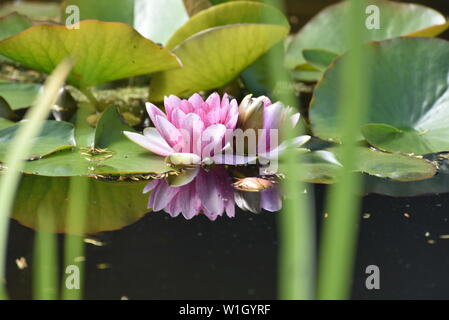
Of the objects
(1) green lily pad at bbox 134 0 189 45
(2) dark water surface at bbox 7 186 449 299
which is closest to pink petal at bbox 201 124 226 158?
(2) dark water surface at bbox 7 186 449 299

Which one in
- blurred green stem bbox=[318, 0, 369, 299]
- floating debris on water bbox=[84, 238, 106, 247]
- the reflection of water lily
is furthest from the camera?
the reflection of water lily

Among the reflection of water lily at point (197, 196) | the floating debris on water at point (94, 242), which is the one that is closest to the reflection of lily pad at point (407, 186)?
the reflection of water lily at point (197, 196)

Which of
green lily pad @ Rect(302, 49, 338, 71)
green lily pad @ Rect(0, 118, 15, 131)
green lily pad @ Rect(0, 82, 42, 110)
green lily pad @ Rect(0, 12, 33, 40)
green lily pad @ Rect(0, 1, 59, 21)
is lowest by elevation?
green lily pad @ Rect(0, 118, 15, 131)

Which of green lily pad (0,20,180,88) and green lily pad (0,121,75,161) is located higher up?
green lily pad (0,20,180,88)

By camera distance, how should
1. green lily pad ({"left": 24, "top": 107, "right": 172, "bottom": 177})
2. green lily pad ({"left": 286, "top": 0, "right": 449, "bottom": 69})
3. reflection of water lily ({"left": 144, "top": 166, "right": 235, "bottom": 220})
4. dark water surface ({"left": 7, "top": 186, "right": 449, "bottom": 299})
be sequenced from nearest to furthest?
dark water surface ({"left": 7, "top": 186, "right": 449, "bottom": 299})
reflection of water lily ({"left": 144, "top": 166, "right": 235, "bottom": 220})
green lily pad ({"left": 24, "top": 107, "right": 172, "bottom": 177})
green lily pad ({"left": 286, "top": 0, "right": 449, "bottom": 69})

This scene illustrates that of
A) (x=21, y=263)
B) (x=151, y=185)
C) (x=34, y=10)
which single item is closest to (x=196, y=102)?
(x=151, y=185)

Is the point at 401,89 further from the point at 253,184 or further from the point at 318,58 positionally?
the point at 253,184

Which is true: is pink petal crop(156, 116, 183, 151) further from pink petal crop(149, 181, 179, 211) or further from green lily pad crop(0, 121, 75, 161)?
green lily pad crop(0, 121, 75, 161)
